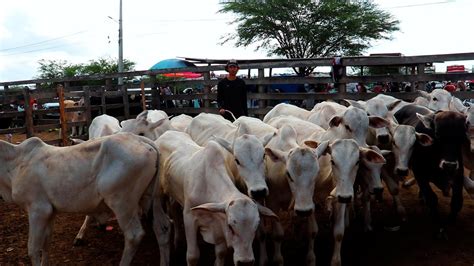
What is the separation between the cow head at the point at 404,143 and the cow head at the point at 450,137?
146 millimetres

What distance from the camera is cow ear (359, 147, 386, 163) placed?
15.3 ft

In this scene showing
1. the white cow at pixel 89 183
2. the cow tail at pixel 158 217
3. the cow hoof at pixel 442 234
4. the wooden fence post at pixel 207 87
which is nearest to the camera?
the white cow at pixel 89 183

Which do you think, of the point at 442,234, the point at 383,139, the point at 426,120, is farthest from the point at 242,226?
the point at 426,120

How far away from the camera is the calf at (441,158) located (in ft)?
16.9

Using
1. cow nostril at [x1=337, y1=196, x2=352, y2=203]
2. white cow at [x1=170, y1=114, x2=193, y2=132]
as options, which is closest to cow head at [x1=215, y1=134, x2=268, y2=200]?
cow nostril at [x1=337, y1=196, x2=352, y2=203]

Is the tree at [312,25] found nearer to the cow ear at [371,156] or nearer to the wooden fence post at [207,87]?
the wooden fence post at [207,87]

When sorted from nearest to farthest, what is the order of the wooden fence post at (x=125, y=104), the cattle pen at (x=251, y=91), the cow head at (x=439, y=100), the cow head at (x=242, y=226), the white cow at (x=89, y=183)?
the cow head at (x=242, y=226) < the white cow at (x=89, y=183) < the cow head at (x=439, y=100) < the cattle pen at (x=251, y=91) < the wooden fence post at (x=125, y=104)

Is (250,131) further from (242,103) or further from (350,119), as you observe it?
(242,103)

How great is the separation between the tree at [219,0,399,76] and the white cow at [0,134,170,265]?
66.3 ft

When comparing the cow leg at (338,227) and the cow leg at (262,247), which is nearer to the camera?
the cow leg at (338,227)

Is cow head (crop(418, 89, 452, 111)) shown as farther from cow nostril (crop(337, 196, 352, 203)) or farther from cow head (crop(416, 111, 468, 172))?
cow nostril (crop(337, 196, 352, 203))

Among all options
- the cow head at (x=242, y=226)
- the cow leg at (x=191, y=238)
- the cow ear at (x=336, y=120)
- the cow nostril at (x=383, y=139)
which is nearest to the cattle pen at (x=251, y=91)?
the cow nostril at (x=383, y=139)

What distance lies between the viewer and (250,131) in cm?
575

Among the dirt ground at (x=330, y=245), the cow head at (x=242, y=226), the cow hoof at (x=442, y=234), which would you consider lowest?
the dirt ground at (x=330, y=245)
